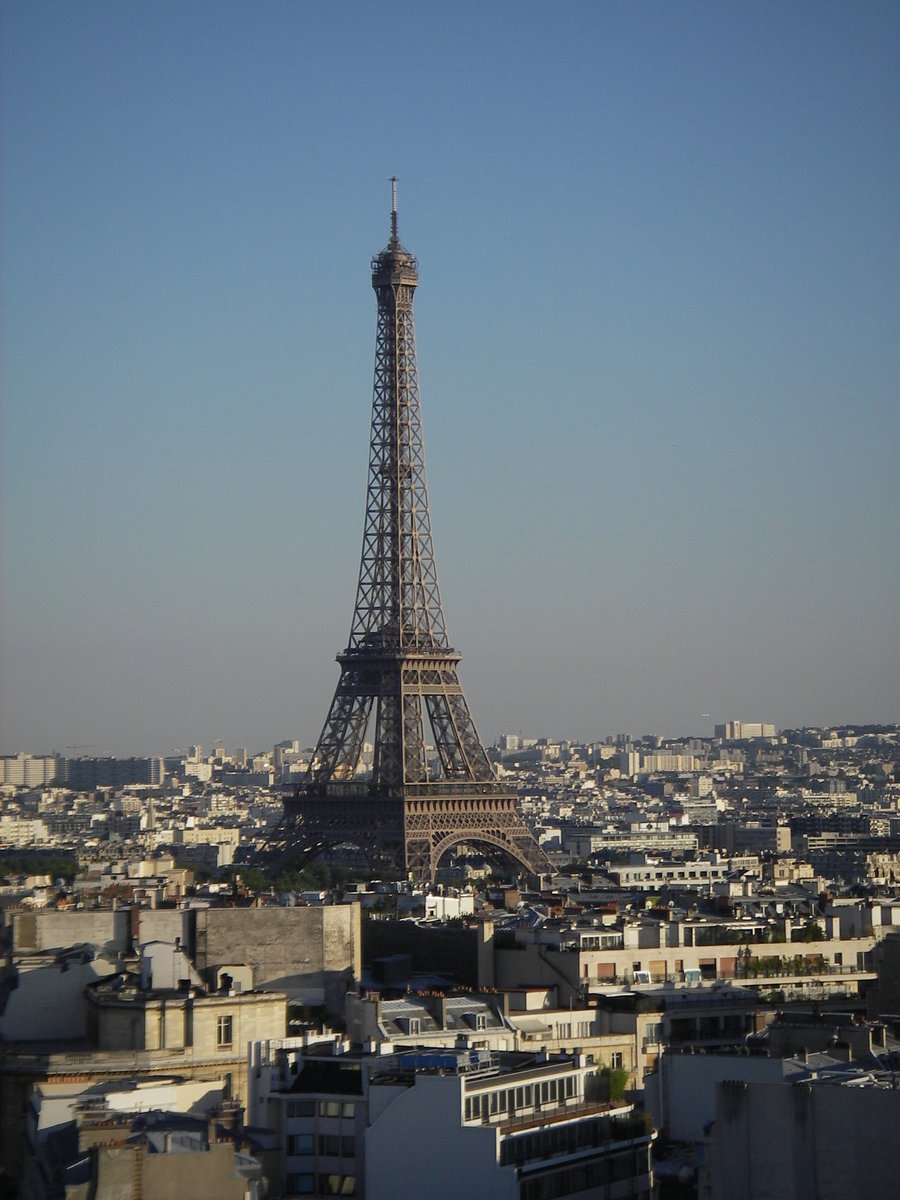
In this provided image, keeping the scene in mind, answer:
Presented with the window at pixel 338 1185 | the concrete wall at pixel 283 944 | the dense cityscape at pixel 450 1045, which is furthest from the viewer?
the concrete wall at pixel 283 944

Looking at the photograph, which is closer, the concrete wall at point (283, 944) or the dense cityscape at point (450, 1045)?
the dense cityscape at point (450, 1045)

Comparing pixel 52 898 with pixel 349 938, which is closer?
pixel 349 938

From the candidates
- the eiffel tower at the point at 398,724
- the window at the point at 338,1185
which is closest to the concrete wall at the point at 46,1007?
the window at the point at 338,1185

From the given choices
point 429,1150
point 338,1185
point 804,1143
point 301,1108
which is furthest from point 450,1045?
point 804,1143

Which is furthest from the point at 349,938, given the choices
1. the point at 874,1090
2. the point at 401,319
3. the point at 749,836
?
the point at 749,836

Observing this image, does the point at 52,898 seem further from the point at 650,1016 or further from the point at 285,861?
the point at 285,861

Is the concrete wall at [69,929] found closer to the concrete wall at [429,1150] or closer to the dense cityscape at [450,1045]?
the dense cityscape at [450,1045]

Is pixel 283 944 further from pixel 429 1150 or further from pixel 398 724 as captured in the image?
pixel 398 724
